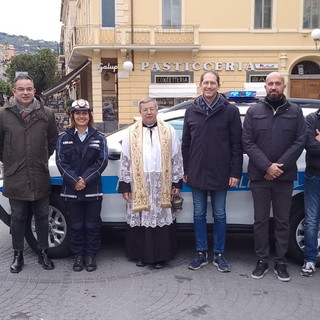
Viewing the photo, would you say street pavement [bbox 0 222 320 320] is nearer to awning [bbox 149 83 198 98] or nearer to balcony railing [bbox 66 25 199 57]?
awning [bbox 149 83 198 98]

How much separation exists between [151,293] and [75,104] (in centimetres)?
202

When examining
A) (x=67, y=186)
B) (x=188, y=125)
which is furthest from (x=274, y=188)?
(x=67, y=186)

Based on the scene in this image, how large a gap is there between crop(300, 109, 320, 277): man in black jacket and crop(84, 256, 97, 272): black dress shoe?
215 centimetres

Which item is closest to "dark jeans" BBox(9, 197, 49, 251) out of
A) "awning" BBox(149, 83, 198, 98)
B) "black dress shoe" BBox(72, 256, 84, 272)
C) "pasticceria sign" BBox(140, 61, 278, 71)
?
"black dress shoe" BBox(72, 256, 84, 272)

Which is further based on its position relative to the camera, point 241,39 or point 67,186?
point 241,39

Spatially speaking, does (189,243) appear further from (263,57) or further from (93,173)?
(263,57)

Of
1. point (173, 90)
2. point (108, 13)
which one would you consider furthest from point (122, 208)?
point (108, 13)

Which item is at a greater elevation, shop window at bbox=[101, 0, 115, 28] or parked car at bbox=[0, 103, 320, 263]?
shop window at bbox=[101, 0, 115, 28]

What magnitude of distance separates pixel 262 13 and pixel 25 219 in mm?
18798

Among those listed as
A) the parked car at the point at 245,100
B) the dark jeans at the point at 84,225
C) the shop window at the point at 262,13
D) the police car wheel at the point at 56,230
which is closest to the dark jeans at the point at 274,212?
the parked car at the point at 245,100

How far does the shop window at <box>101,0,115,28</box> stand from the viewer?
2048 cm

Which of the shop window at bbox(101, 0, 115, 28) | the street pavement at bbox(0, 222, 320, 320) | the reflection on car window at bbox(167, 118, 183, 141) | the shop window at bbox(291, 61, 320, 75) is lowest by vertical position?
the street pavement at bbox(0, 222, 320, 320)

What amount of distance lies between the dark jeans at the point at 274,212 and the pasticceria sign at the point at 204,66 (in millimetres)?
17093

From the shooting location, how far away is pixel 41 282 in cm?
439
